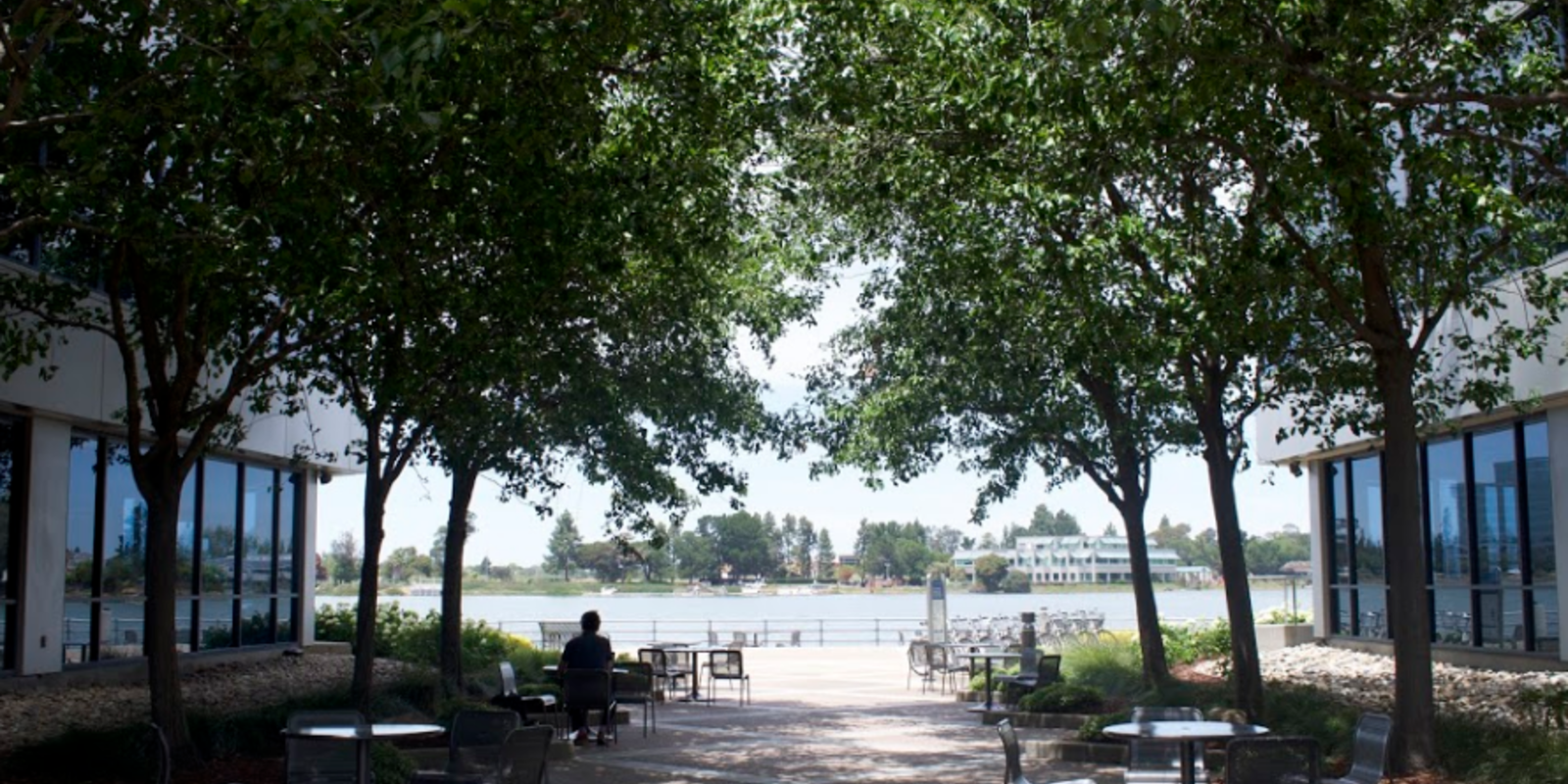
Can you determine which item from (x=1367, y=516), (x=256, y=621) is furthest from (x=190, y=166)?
(x=1367, y=516)

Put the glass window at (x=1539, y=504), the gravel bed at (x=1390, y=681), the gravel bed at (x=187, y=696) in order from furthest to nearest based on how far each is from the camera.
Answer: the glass window at (x=1539, y=504) → the gravel bed at (x=1390, y=681) → the gravel bed at (x=187, y=696)

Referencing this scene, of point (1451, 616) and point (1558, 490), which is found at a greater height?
point (1558, 490)

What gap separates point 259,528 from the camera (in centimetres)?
2495

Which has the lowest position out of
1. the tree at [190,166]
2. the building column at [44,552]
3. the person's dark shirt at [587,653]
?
the person's dark shirt at [587,653]

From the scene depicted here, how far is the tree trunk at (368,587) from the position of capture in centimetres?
1591

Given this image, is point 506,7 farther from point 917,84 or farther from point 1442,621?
point 1442,621

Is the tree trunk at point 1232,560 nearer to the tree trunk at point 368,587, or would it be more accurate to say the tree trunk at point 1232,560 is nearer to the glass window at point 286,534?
the tree trunk at point 368,587

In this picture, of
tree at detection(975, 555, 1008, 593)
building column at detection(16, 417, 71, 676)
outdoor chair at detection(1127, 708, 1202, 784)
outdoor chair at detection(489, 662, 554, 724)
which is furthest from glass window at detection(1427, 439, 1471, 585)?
tree at detection(975, 555, 1008, 593)

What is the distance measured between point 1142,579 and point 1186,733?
937cm

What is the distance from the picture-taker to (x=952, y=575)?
131500 millimetres

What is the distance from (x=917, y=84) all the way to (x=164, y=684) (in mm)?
8429

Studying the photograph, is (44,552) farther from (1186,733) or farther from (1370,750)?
(1370,750)

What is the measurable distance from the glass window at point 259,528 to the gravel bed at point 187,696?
4.10 feet

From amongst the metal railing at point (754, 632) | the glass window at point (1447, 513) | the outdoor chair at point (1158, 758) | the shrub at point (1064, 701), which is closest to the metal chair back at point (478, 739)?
the outdoor chair at point (1158, 758)
